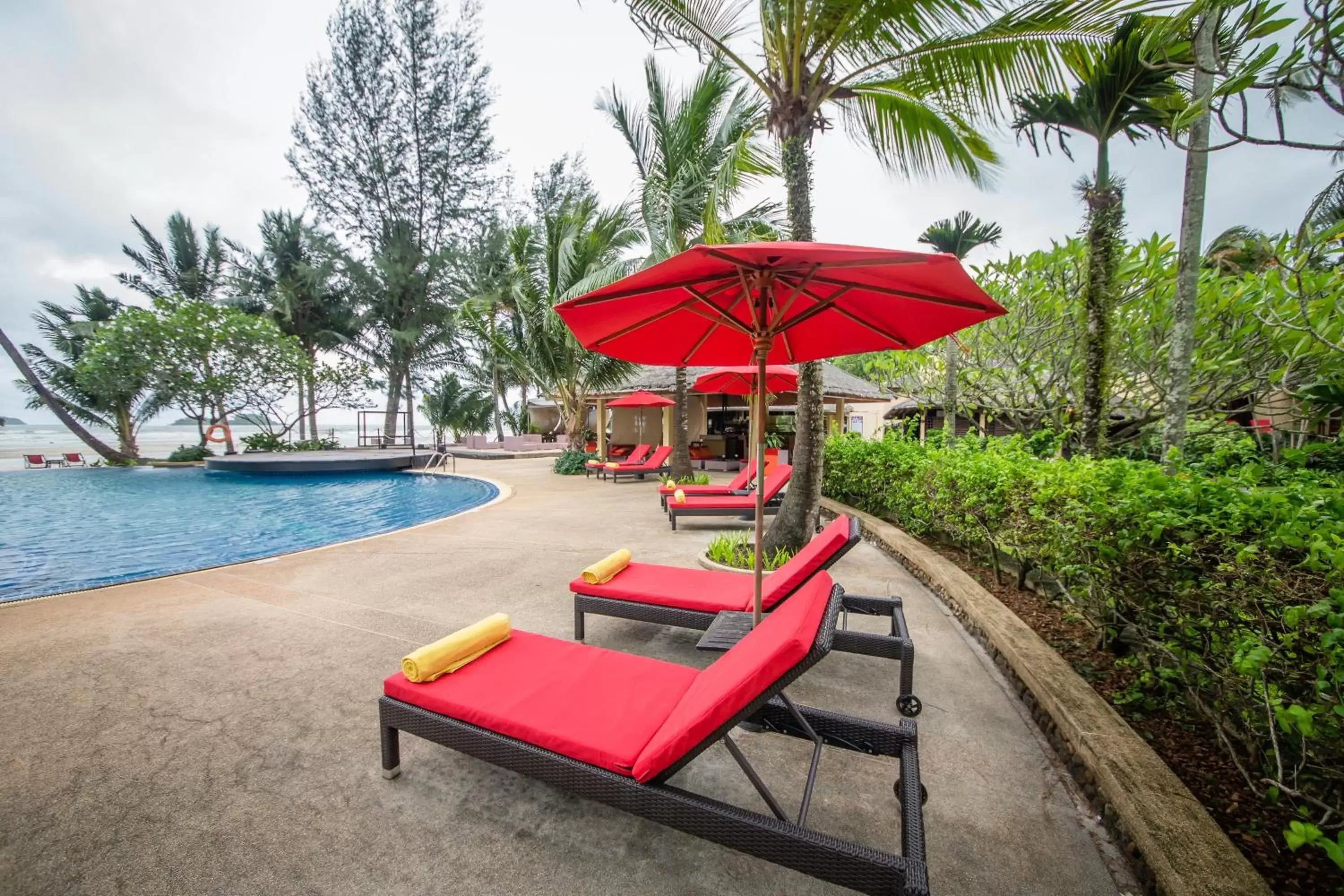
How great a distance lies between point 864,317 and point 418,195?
33.5 metres

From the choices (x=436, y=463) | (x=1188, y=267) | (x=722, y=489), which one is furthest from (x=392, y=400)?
(x=1188, y=267)

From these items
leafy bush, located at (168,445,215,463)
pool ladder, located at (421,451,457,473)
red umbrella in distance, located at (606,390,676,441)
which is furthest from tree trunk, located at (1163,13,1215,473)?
leafy bush, located at (168,445,215,463)

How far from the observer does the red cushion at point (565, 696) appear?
1.93 m

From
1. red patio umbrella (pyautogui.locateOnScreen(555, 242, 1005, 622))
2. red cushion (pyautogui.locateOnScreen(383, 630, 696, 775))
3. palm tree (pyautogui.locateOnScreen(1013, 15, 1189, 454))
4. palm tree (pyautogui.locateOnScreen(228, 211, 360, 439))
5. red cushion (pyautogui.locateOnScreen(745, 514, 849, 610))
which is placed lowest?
red cushion (pyautogui.locateOnScreen(383, 630, 696, 775))

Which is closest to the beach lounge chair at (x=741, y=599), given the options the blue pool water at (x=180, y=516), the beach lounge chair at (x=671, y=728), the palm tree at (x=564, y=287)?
the beach lounge chair at (x=671, y=728)

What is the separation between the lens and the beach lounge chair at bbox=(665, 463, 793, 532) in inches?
299

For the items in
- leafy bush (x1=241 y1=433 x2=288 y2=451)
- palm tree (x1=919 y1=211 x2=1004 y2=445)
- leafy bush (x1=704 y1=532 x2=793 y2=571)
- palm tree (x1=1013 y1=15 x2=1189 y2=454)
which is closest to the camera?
palm tree (x1=1013 y1=15 x2=1189 y2=454)

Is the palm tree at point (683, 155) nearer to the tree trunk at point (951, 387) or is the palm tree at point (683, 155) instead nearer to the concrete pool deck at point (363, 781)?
the tree trunk at point (951, 387)

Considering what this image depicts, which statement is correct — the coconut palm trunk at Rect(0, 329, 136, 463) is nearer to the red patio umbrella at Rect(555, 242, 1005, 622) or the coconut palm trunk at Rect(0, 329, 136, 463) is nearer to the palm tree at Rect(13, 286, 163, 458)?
the palm tree at Rect(13, 286, 163, 458)

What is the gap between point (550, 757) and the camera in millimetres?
1904

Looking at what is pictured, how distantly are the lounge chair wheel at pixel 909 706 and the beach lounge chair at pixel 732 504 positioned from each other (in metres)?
4.70

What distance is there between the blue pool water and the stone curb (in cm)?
776

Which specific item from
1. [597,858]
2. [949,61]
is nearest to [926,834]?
[597,858]

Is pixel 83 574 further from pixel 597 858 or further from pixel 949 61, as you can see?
pixel 949 61
